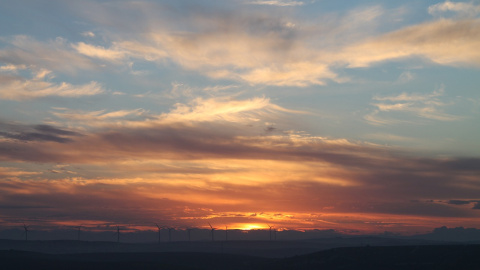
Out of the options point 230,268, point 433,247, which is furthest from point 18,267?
point 433,247

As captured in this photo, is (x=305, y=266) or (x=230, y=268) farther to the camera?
(x=230, y=268)

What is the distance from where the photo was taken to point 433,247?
548ft

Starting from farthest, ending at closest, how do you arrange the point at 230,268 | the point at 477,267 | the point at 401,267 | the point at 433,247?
the point at 230,268 < the point at 433,247 < the point at 401,267 < the point at 477,267

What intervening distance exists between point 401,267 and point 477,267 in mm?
22893

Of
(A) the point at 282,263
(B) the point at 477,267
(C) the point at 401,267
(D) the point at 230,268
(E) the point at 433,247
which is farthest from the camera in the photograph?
(D) the point at 230,268

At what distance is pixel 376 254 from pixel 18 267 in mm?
121478

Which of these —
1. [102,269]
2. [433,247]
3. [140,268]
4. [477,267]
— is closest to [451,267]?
[477,267]

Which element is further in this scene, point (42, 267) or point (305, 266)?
point (42, 267)

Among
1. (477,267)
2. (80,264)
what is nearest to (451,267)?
(477,267)

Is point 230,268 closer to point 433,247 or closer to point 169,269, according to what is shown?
point 169,269

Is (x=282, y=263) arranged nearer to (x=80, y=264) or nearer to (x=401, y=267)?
(x=401, y=267)

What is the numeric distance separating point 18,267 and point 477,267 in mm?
146152

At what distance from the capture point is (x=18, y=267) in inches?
7126

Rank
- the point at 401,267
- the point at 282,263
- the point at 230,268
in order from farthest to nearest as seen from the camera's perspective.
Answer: the point at 230,268 < the point at 282,263 < the point at 401,267
